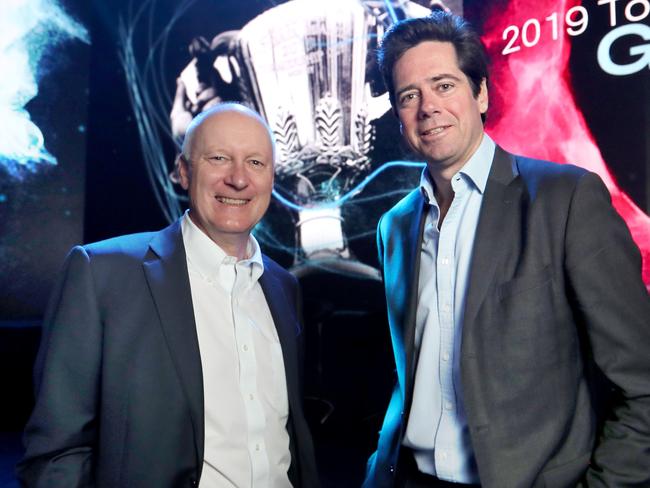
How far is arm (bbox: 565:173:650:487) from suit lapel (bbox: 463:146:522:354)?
181mm

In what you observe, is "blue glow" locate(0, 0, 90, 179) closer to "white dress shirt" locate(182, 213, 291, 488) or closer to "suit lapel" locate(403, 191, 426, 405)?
"white dress shirt" locate(182, 213, 291, 488)

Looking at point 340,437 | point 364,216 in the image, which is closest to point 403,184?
point 364,216

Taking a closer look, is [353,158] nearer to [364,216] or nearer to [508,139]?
[364,216]

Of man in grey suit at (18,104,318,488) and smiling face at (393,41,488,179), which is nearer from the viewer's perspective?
man in grey suit at (18,104,318,488)

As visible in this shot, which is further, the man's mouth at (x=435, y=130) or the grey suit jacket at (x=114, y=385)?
the man's mouth at (x=435, y=130)

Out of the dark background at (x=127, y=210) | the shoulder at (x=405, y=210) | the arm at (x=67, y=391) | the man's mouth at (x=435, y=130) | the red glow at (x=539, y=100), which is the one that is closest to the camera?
the arm at (x=67, y=391)

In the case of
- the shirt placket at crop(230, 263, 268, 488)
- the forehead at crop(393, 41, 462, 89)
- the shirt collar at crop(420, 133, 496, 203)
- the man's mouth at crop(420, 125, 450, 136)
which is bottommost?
the shirt placket at crop(230, 263, 268, 488)

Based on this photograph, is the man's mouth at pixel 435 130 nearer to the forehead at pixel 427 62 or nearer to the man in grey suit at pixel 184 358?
the forehead at pixel 427 62

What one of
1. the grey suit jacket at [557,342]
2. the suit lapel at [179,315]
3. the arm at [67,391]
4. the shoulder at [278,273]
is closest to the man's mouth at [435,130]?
the grey suit jacket at [557,342]

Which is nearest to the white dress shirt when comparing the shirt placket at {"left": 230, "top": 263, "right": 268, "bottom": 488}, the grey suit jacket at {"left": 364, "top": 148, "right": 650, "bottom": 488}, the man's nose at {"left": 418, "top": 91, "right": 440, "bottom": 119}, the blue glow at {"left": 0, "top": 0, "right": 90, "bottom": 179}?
the shirt placket at {"left": 230, "top": 263, "right": 268, "bottom": 488}

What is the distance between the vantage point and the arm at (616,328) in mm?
1408

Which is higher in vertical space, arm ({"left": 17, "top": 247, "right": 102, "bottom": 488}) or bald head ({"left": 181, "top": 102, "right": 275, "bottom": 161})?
bald head ({"left": 181, "top": 102, "right": 275, "bottom": 161})

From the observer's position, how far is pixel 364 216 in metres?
3.93

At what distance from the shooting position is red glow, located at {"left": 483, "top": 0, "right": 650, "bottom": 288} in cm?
310
